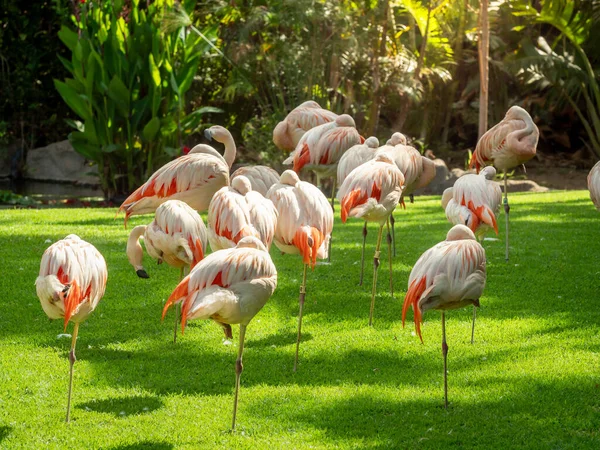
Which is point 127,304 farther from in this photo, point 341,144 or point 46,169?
point 46,169

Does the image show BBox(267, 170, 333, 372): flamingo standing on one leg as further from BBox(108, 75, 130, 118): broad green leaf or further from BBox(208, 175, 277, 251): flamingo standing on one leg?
BBox(108, 75, 130, 118): broad green leaf

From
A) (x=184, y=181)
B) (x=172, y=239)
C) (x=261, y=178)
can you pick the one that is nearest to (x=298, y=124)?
(x=261, y=178)

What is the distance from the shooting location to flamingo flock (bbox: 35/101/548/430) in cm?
373

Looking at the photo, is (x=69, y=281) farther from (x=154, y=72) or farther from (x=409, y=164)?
(x=154, y=72)

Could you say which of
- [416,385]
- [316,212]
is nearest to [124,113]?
[316,212]

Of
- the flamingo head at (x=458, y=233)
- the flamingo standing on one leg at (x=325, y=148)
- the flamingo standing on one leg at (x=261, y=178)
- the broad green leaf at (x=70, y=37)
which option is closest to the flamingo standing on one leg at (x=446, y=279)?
the flamingo head at (x=458, y=233)

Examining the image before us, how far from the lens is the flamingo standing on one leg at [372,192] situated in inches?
208

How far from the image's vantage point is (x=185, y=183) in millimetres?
6008

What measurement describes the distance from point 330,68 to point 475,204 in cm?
972

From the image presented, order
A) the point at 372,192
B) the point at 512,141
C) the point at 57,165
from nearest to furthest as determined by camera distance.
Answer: the point at 372,192 → the point at 512,141 → the point at 57,165

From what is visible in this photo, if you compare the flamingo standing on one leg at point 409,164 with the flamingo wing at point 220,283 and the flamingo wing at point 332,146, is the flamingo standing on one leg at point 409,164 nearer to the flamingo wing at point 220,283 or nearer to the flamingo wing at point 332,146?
the flamingo wing at point 332,146

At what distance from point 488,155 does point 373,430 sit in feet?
13.9

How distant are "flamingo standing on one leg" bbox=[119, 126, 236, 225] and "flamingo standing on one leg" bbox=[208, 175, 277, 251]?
1.15 meters

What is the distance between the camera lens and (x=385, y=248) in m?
7.63
